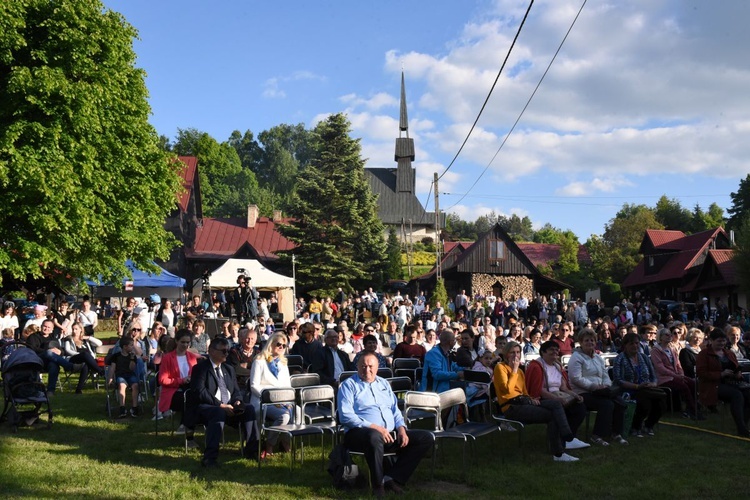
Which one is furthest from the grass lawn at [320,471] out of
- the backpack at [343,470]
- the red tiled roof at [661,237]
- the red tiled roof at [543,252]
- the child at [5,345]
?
the red tiled roof at [543,252]

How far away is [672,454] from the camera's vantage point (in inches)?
343

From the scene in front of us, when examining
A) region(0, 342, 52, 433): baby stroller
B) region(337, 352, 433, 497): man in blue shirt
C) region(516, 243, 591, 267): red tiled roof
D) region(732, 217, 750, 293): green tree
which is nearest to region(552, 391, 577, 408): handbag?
region(337, 352, 433, 497): man in blue shirt

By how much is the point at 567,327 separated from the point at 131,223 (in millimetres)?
13784

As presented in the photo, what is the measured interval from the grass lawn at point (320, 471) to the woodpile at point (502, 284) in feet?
132

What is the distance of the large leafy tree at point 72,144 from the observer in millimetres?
19828

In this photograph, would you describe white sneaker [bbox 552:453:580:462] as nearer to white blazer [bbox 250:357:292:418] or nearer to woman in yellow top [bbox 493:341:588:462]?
Result: woman in yellow top [bbox 493:341:588:462]

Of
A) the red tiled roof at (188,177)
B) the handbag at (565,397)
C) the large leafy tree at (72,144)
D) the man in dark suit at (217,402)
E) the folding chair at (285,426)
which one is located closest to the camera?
the folding chair at (285,426)

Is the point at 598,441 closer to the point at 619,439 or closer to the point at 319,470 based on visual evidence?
the point at 619,439

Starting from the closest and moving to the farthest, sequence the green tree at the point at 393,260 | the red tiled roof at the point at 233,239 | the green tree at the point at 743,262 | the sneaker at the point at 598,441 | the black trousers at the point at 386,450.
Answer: the black trousers at the point at 386,450 < the sneaker at the point at 598,441 < the green tree at the point at 743,262 < the green tree at the point at 393,260 < the red tiled roof at the point at 233,239

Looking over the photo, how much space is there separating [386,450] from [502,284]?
4408cm

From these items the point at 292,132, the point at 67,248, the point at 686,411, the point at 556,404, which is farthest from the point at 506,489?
the point at 292,132

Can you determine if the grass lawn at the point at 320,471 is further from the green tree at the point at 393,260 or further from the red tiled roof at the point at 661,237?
the red tiled roof at the point at 661,237

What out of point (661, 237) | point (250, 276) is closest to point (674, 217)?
point (661, 237)

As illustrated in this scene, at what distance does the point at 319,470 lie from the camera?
25.9 ft
